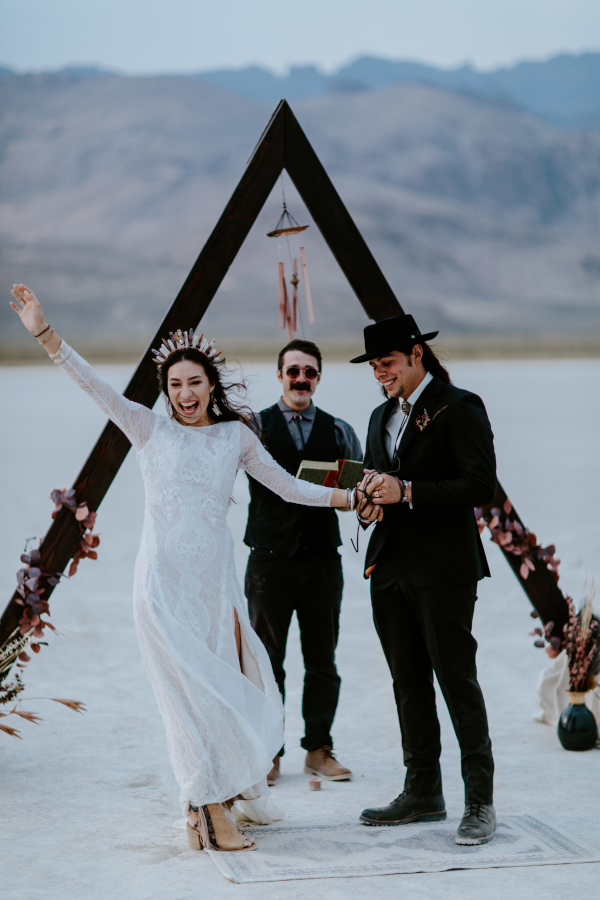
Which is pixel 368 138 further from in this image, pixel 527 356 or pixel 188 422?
pixel 188 422

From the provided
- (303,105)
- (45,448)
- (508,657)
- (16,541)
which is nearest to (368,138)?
(303,105)

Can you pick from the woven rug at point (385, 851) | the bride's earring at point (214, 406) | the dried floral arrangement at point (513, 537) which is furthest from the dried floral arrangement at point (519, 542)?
the bride's earring at point (214, 406)

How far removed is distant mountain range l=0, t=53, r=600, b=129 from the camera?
3200cm

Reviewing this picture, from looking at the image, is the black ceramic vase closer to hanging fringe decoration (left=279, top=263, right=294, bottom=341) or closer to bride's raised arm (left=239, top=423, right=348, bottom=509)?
bride's raised arm (left=239, top=423, right=348, bottom=509)

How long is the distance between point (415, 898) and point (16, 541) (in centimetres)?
1594

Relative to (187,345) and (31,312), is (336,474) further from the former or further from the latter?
(31,312)

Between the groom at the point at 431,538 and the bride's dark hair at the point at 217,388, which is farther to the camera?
the bride's dark hair at the point at 217,388

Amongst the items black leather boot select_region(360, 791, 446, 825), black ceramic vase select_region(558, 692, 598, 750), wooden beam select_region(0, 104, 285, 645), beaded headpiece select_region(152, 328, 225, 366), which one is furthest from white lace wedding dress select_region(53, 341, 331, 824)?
black ceramic vase select_region(558, 692, 598, 750)

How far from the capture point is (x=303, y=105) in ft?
103

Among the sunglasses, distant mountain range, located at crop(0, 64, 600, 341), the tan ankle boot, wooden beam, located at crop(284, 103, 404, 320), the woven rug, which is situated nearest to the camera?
the woven rug

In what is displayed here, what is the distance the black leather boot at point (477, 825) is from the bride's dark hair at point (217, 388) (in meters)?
1.33

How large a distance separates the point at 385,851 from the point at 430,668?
566mm

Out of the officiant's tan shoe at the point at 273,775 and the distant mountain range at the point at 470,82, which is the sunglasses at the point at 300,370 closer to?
the officiant's tan shoe at the point at 273,775

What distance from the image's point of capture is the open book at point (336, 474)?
10.2ft
